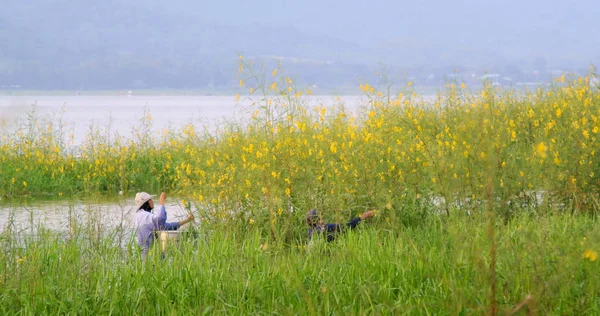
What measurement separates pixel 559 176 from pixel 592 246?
13.7ft

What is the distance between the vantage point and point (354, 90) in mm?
166250

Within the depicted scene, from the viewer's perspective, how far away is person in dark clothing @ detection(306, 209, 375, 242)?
743cm

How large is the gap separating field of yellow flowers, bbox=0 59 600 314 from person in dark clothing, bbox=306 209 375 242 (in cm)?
15

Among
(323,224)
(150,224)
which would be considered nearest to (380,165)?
(323,224)

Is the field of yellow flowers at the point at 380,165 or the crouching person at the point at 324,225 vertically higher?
the field of yellow flowers at the point at 380,165

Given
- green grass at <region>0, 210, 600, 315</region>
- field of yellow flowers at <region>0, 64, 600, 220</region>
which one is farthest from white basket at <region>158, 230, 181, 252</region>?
field of yellow flowers at <region>0, 64, 600, 220</region>

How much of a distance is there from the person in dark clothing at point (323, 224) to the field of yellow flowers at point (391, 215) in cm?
15

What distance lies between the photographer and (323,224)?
24.6 feet

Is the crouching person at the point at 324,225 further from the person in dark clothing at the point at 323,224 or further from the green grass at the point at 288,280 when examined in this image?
the green grass at the point at 288,280

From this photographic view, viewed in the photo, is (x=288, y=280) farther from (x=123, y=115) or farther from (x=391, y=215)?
(x=123, y=115)

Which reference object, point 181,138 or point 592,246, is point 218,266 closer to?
point 592,246

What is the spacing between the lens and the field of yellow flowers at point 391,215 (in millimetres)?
4766

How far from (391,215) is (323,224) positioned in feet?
7.88

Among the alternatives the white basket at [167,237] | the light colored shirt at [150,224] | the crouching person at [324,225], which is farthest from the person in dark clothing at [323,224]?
the light colored shirt at [150,224]
